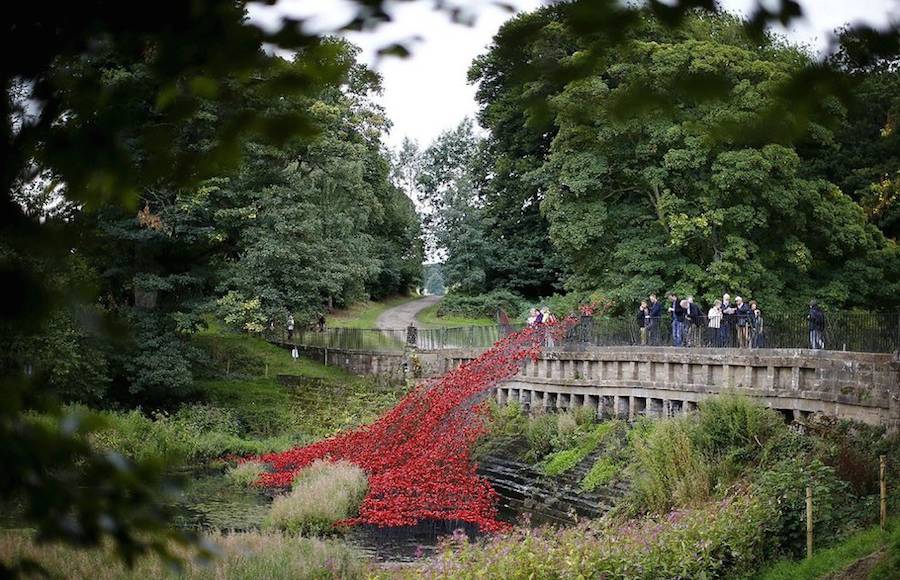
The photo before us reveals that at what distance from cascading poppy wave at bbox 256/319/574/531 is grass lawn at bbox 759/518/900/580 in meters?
7.45

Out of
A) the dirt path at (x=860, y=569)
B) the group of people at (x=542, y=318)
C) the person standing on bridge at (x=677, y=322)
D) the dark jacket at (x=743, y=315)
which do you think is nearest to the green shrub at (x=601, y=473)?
the person standing on bridge at (x=677, y=322)

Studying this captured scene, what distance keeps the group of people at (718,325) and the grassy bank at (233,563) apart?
1124 cm

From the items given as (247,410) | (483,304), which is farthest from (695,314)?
(483,304)

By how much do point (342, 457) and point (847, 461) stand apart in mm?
14766

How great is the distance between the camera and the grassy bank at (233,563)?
479 inches

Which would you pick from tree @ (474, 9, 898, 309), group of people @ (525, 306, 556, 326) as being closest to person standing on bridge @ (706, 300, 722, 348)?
tree @ (474, 9, 898, 309)

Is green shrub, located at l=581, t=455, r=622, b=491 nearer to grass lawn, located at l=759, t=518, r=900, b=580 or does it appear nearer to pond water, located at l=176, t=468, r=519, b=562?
pond water, located at l=176, t=468, r=519, b=562

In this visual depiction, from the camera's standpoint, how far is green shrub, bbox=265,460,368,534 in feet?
61.6

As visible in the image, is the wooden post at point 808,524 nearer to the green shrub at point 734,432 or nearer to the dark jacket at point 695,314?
the green shrub at point 734,432

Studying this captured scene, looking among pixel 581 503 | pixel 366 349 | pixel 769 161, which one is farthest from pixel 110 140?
pixel 366 349

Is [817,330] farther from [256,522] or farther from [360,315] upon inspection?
[360,315]

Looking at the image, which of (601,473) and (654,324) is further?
(654,324)

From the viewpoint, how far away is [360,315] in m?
62.4

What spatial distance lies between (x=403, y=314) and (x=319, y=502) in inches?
1769
